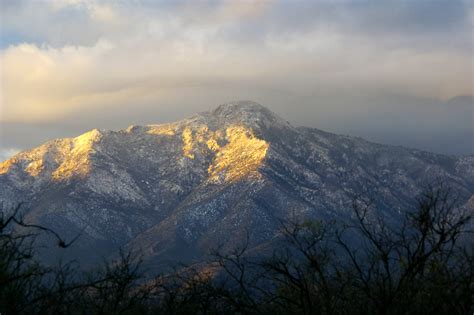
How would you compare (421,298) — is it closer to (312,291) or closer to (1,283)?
(312,291)

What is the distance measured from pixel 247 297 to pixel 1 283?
14077 mm

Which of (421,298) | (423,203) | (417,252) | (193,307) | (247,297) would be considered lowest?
(193,307)

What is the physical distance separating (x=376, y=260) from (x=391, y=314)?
275 cm

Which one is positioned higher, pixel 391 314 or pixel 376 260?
pixel 376 260

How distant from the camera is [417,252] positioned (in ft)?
93.7

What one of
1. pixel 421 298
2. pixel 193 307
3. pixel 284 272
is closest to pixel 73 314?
pixel 193 307

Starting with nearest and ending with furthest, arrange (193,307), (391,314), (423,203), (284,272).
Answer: (284,272)
(423,203)
(391,314)
(193,307)

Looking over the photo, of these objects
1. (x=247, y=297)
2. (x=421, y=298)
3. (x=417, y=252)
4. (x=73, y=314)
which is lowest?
(x=73, y=314)

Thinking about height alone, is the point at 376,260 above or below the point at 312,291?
above

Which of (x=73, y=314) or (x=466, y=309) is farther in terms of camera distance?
(x=73, y=314)

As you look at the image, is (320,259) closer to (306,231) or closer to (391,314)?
(306,231)

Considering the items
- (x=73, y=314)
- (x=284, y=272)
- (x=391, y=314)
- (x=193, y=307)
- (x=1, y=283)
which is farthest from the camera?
(x=73, y=314)

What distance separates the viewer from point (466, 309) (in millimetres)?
31938

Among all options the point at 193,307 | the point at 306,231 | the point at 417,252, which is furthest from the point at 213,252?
the point at 193,307
